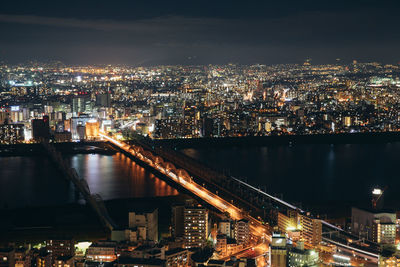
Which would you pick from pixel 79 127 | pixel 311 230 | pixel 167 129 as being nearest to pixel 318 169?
pixel 311 230

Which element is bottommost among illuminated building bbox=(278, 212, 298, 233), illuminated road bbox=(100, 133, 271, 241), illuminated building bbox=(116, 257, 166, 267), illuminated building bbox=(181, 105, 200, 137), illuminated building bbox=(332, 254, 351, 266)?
illuminated building bbox=(332, 254, 351, 266)

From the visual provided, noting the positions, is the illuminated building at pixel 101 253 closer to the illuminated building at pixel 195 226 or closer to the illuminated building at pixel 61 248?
the illuminated building at pixel 61 248

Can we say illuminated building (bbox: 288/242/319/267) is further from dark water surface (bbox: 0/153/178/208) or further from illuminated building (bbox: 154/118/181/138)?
illuminated building (bbox: 154/118/181/138)

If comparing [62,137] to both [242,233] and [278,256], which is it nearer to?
[242,233]

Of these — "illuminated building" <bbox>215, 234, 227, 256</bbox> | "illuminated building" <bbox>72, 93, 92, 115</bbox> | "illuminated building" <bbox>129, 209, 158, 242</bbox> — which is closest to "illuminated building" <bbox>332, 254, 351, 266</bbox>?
"illuminated building" <bbox>215, 234, 227, 256</bbox>

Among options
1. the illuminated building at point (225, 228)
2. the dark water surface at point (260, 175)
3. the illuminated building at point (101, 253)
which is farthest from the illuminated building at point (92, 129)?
the illuminated building at point (101, 253)

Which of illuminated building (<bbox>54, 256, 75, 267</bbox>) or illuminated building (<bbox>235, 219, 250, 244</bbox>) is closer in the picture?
illuminated building (<bbox>54, 256, 75, 267</bbox>)
